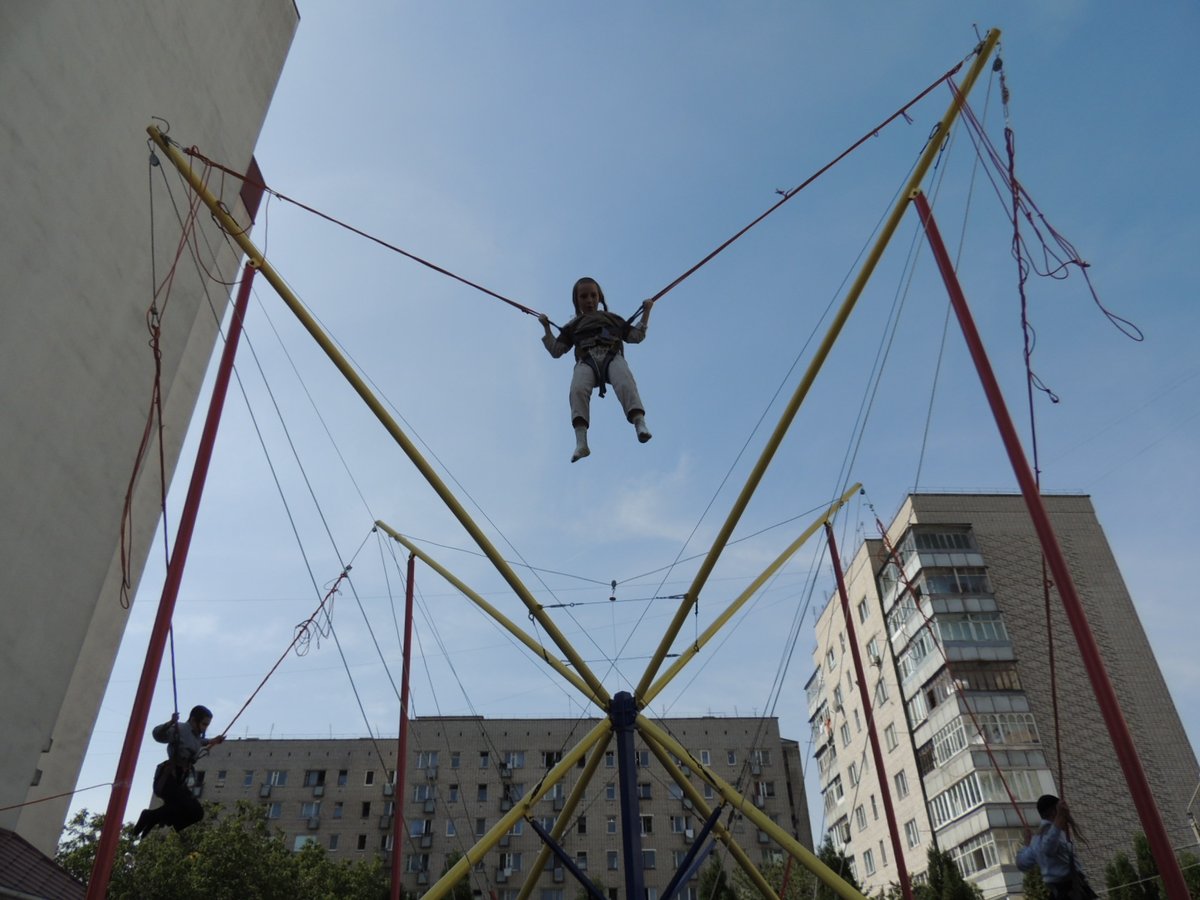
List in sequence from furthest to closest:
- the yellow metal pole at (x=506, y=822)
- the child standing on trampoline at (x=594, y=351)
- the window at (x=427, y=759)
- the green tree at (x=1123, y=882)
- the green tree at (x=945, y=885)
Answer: the window at (x=427, y=759)
the green tree at (x=945, y=885)
the green tree at (x=1123, y=882)
the yellow metal pole at (x=506, y=822)
the child standing on trampoline at (x=594, y=351)

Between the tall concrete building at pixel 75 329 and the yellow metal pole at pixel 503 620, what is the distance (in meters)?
4.54

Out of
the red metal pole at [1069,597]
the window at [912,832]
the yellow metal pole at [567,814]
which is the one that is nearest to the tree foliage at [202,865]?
the yellow metal pole at [567,814]

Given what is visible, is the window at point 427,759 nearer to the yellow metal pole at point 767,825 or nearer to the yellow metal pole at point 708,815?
the yellow metal pole at point 708,815

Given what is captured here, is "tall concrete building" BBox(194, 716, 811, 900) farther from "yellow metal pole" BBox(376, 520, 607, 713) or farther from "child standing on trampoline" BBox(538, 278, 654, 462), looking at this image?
"child standing on trampoline" BBox(538, 278, 654, 462)

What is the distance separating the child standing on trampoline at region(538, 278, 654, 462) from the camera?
10.4 m

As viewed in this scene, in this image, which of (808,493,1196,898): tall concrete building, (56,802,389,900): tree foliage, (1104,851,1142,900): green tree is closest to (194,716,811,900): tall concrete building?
(808,493,1196,898): tall concrete building

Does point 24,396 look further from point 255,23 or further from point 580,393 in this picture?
point 255,23

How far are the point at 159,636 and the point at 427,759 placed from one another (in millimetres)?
52716

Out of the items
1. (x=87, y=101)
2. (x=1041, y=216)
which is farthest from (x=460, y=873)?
(x=87, y=101)

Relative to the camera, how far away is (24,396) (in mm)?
11766

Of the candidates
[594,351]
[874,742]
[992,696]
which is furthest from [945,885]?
[594,351]

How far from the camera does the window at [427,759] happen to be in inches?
2208

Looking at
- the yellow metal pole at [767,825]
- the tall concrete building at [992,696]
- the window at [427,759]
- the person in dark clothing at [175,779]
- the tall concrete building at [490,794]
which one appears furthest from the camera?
the window at [427,759]

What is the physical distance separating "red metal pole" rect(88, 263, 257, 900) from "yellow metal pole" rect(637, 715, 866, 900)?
8252 millimetres
